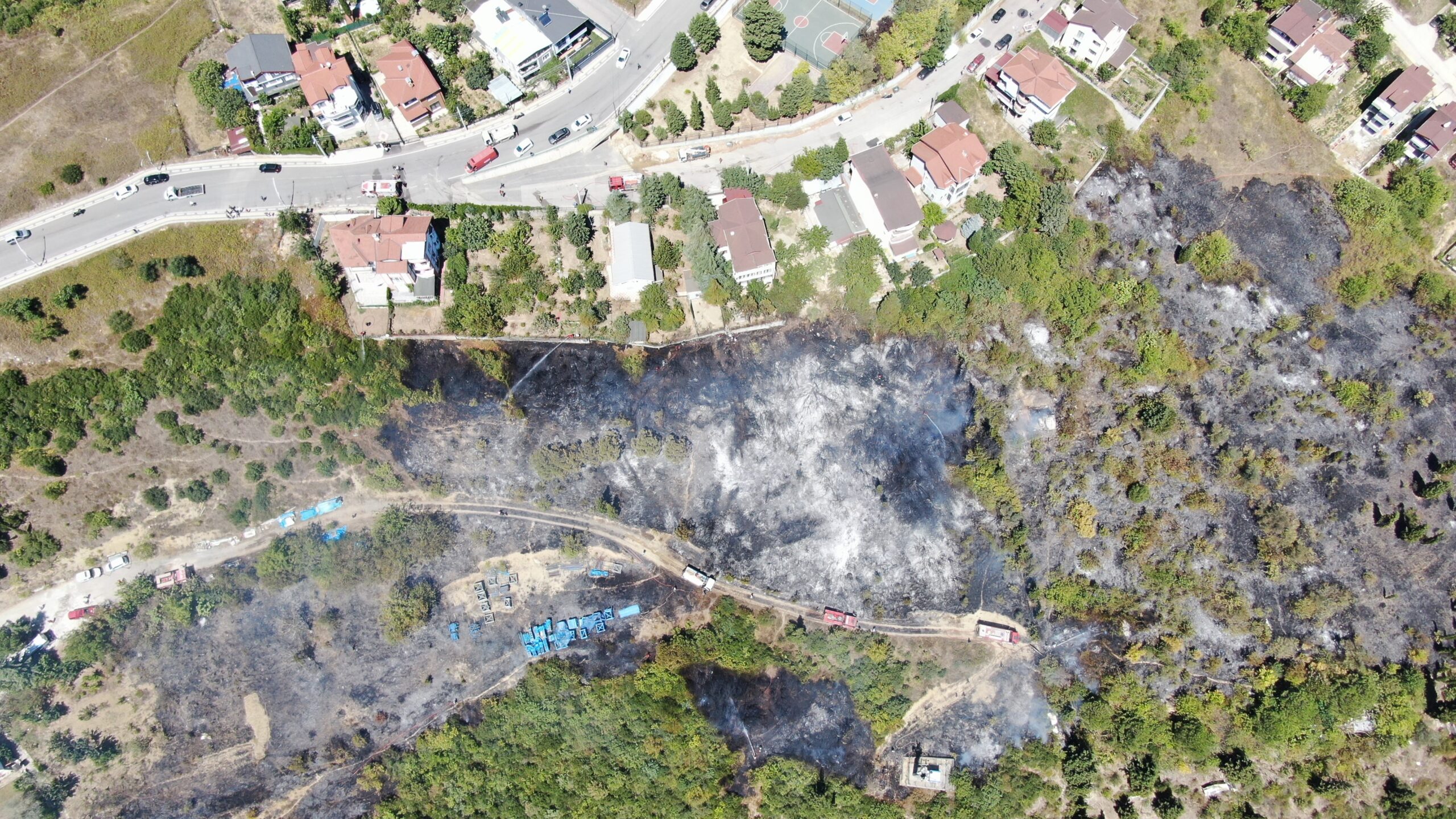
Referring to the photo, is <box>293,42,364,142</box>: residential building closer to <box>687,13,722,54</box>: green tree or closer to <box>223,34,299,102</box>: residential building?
<box>223,34,299,102</box>: residential building

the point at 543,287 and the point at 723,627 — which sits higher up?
the point at 543,287

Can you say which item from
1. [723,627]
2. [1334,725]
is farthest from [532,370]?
[1334,725]

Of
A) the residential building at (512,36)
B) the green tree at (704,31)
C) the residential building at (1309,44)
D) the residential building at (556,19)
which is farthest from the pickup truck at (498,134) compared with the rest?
the residential building at (1309,44)

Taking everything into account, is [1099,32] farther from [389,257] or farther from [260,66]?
[260,66]

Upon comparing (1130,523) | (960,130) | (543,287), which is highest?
(960,130)

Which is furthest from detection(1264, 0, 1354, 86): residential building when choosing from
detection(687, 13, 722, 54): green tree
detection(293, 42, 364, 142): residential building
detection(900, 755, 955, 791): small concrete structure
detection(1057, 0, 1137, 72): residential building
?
detection(293, 42, 364, 142): residential building

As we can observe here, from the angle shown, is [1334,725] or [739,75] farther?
[739,75]

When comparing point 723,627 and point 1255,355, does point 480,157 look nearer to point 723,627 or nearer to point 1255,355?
point 723,627

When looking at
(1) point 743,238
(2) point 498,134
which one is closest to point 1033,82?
(1) point 743,238
